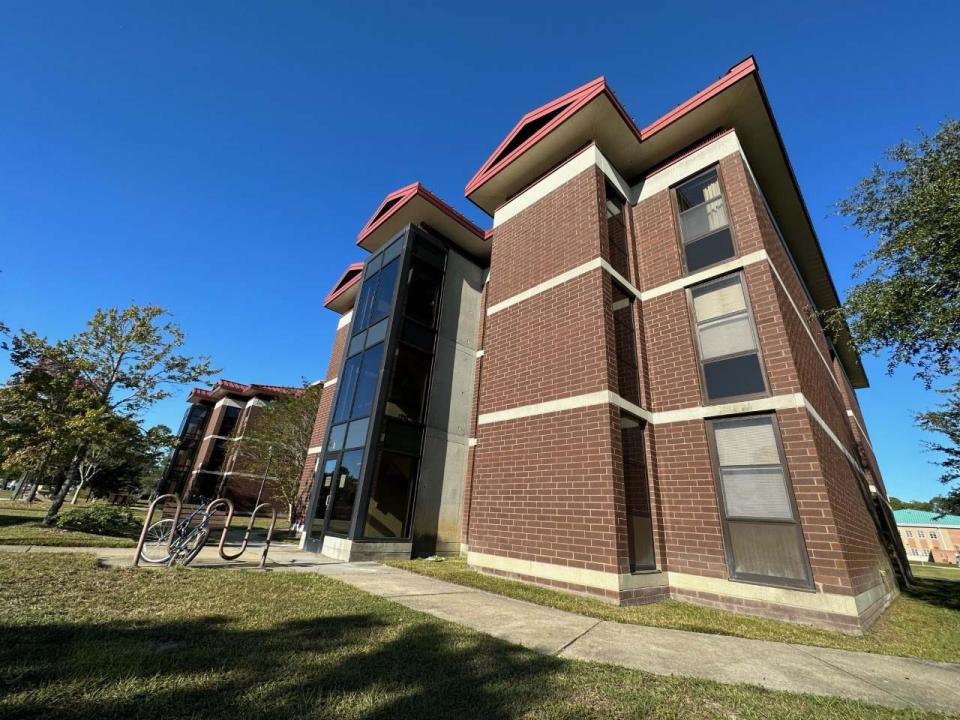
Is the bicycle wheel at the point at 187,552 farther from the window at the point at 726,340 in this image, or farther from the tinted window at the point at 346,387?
the window at the point at 726,340

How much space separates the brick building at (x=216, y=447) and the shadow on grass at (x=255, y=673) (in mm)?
32873

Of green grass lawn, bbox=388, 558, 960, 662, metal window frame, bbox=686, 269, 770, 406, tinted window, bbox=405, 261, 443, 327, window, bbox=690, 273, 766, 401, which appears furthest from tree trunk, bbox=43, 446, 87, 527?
window, bbox=690, 273, 766, 401

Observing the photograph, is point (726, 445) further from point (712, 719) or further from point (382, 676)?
point (382, 676)

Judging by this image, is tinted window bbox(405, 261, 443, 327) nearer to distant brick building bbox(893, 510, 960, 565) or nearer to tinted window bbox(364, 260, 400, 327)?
tinted window bbox(364, 260, 400, 327)

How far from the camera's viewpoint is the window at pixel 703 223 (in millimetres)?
9602

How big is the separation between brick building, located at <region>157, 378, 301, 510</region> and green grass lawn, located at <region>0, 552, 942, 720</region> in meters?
32.1

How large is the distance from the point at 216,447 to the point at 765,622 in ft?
137

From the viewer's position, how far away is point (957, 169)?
8641 millimetres

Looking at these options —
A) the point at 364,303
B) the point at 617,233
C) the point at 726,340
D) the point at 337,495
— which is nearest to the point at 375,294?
the point at 364,303

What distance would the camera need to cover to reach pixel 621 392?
8.95 m

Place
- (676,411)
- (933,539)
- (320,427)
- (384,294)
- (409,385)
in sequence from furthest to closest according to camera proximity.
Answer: (933,539) < (320,427) < (384,294) < (409,385) < (676,411)

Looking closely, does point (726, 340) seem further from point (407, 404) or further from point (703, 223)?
point (407, 404)

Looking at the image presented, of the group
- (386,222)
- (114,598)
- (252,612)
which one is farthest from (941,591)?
(386,222)

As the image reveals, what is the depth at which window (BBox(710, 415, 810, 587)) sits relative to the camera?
22.9 feet
